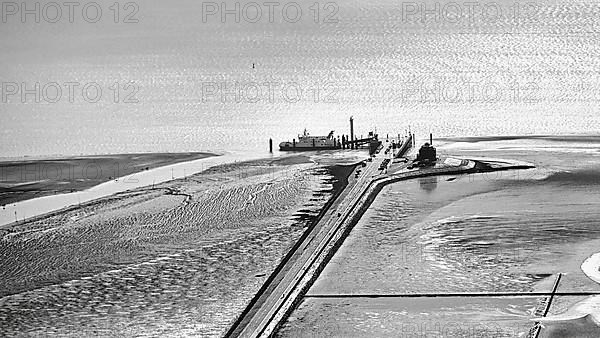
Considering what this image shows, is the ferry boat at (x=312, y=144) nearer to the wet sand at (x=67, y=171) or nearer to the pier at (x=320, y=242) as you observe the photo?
the wet sand at (x=67, y=171)

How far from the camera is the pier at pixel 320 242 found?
22.4 meters

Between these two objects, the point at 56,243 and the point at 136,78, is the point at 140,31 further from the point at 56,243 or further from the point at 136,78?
the point at 56,243

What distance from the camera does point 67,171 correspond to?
4488 cm

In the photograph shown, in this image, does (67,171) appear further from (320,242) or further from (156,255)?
(320,242)

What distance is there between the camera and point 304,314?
22453mm

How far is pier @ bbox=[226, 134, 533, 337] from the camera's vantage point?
73.5 ft

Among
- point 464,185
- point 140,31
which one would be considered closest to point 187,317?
point 464,185

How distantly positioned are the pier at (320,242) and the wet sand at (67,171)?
32.9 ft

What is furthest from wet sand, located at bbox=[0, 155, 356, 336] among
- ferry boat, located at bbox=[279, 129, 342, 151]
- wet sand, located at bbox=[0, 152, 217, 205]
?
ferry boat, located at bbox=[279, 129, 342, 151]

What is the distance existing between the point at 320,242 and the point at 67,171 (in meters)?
19.2

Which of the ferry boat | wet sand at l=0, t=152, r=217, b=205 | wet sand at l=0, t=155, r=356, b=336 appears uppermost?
the ferry boat

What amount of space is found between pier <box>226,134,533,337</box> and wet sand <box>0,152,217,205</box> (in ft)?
32.9

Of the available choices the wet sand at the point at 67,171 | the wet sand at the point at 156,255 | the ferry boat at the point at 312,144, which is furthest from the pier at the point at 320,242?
the wet sand at the point at 67,171

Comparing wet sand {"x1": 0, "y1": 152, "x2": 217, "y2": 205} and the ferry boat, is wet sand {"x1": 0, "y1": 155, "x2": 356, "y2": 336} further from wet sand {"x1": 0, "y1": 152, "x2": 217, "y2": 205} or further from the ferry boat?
the ferry boat
